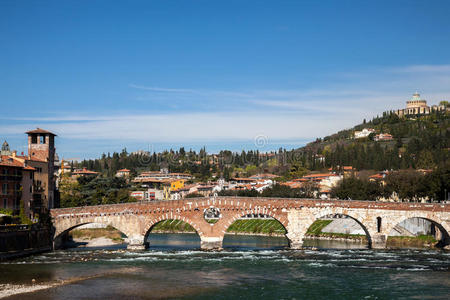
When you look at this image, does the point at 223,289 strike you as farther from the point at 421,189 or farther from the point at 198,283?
the point at 421,189

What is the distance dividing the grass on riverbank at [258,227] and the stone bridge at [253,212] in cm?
2462

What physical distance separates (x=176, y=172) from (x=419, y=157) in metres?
75.2

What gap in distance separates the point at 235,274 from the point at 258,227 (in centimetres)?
4456

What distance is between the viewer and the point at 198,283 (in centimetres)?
3769

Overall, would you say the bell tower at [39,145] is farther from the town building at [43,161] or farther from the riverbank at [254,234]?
the riverbank at [254,234]

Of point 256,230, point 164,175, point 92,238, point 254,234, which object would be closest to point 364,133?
point 164,175

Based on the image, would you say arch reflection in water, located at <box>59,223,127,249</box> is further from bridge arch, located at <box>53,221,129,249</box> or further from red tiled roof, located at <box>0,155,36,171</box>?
red tiled roof, located at <box>0,155,36,171</box>

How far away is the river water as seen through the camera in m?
34.7

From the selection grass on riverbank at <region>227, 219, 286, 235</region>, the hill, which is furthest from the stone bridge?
the hill

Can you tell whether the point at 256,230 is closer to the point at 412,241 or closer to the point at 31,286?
the point at 412,241

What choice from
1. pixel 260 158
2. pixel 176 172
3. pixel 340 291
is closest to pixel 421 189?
pixel 340 291

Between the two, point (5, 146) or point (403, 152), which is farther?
point (403, 152)

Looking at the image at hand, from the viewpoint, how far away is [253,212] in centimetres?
5553

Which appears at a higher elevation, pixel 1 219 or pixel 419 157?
Result: pixel 419 157
